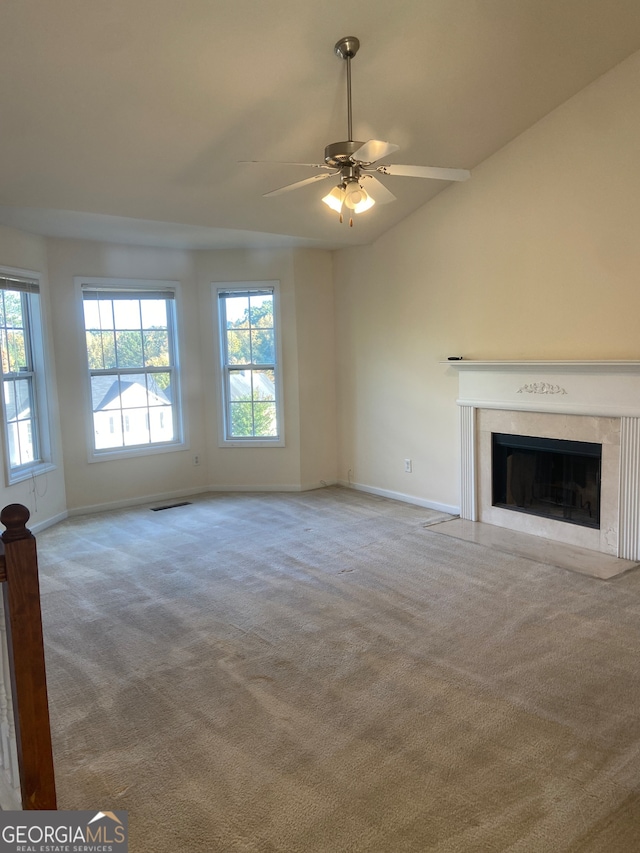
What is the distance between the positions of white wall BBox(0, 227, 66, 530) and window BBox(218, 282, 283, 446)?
5.51ft

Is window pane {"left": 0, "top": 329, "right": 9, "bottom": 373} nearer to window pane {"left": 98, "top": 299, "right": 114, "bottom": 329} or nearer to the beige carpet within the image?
window pane {"left": 98, "top": 299, "right": 114, "bottom": 329}

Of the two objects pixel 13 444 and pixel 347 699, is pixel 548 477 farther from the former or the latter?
pixel 13 444

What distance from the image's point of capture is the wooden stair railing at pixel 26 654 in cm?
168

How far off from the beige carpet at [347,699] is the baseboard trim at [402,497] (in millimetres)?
902

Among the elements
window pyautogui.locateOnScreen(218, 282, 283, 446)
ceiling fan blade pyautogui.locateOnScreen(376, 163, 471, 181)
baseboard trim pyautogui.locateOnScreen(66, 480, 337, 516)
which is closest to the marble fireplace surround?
ceiling fan blade pyautogui.locateOnScreen(376, 163, 471, 181)

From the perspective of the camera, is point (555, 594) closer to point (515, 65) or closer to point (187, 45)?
point (515, 65)

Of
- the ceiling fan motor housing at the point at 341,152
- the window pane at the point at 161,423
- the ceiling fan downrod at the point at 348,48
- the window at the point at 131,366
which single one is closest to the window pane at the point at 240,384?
the window at the point at 131,366

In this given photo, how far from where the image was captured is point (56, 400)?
557 cm

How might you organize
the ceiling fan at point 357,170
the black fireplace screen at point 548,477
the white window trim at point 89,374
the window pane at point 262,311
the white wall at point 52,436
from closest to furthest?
1. the ceiling fan at point 357,170
2. the black fireplace screen at point 548,477
3. the white wall at point 52,436
4. the white window trim at point 89,374
5. the window pane at point 262,311

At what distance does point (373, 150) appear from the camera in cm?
277

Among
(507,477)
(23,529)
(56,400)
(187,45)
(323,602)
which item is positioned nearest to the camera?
(23,529)

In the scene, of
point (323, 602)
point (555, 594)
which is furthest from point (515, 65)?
point (323, 602)

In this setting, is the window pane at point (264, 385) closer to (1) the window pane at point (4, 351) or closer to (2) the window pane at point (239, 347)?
(2) the window pane at point (239, 347)

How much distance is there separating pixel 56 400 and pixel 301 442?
2399 millimetres
